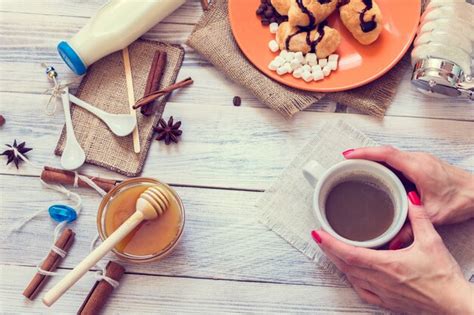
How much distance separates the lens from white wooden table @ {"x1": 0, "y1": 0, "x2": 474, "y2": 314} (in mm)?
984

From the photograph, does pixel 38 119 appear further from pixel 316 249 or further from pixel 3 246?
pixel 316 249

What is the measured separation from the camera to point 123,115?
1.05 meters

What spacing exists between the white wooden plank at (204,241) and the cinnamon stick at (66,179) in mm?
22

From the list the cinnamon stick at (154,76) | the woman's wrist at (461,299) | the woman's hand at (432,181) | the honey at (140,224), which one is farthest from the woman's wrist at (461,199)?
the cinnamon stick at (154,76)

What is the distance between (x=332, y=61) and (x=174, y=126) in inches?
12.2

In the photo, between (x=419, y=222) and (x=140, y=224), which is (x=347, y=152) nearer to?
(x=419, y=222)

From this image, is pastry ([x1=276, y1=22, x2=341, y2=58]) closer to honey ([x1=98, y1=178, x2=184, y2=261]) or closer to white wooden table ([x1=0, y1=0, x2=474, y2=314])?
white wooden table ([x1=0, y1=0, x2=474, y2=314])

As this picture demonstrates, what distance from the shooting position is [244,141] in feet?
3.43

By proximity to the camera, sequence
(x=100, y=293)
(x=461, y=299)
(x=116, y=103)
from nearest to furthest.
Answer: (x=461, y=299) → (x=100, y=293) → (x=116, y=103)

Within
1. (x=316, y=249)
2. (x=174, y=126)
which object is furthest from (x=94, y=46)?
(x=316, y=249)

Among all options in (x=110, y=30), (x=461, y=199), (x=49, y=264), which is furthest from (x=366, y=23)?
(x=49, y=264)

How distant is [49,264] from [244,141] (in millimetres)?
405

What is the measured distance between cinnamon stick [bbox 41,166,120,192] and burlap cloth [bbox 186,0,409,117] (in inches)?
11.6

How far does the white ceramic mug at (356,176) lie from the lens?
2.89 feet
